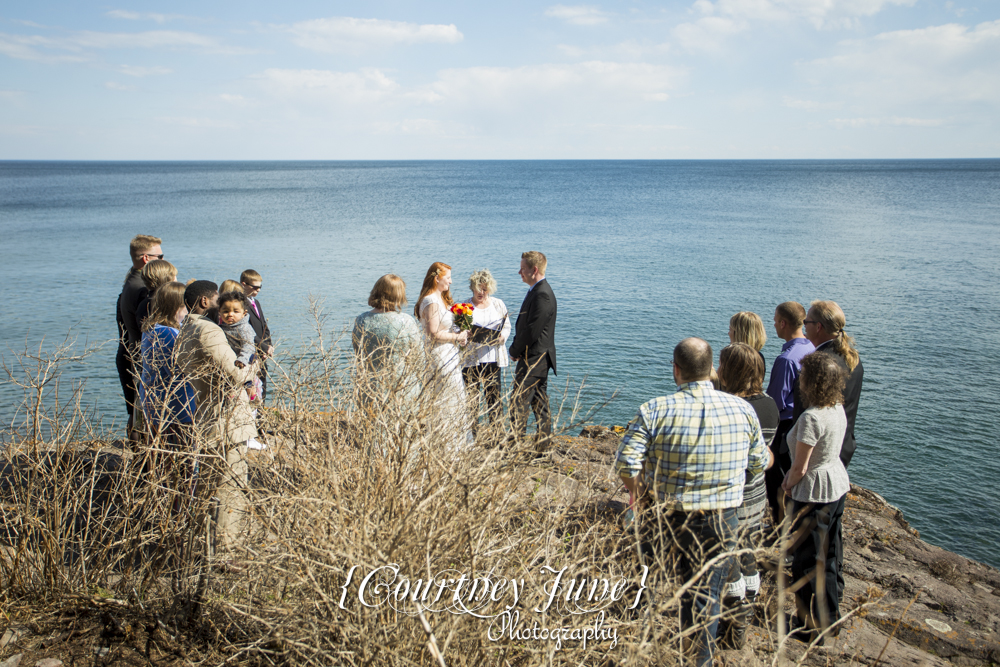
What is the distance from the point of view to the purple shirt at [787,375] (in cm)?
468

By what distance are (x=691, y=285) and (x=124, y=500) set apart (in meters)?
19.8

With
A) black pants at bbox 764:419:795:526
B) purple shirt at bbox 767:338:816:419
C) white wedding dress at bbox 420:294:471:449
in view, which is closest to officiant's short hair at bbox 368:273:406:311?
white wedding dress at bbox 420:294:471:449

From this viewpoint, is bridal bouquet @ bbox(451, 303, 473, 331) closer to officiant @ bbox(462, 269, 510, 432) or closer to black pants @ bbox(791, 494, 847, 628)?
officiant @ bbox(462, 269, 510, 432)

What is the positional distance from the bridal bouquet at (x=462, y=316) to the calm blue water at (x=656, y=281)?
5.00 feet

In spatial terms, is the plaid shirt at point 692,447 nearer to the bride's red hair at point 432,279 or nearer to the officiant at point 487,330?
the officiant at point 487,330

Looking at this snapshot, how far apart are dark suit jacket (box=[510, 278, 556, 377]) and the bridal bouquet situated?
60cm

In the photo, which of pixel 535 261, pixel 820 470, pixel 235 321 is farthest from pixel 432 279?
pixel 820 470

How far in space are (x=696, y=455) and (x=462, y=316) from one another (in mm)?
3047

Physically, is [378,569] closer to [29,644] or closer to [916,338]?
[29,644]

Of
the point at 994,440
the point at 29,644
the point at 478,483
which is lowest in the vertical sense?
the point at 994,440

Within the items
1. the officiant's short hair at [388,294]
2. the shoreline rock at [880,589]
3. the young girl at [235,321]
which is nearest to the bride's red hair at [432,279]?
the officiant's short hair at [388,294]

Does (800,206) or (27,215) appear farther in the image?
(800,206)

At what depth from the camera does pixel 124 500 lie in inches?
132

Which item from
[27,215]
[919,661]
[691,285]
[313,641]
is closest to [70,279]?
[691,285]
